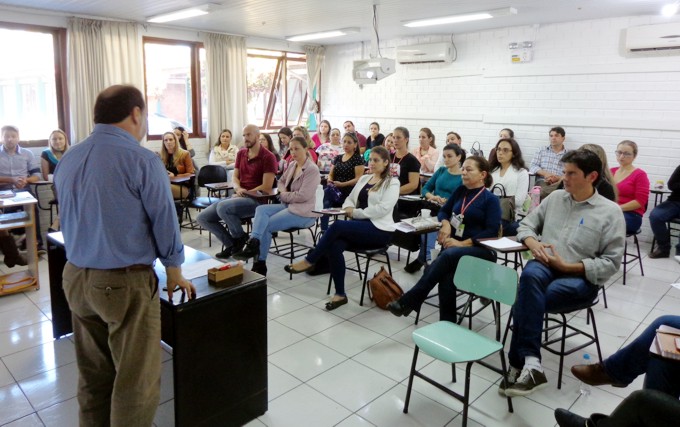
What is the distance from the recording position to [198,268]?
2404 mm

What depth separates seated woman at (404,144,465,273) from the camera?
454cm

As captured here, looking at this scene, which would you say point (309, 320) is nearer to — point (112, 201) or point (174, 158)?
point (112, 201)

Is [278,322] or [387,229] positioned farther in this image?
[387,229]

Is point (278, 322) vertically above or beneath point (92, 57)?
beneath

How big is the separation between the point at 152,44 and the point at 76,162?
21.0 ft

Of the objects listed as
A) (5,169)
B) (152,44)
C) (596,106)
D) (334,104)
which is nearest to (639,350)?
(596,106)

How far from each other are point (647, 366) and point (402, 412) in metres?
1.17

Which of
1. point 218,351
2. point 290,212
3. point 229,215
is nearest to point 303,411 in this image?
point 218,351

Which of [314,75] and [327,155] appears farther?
[314,75]

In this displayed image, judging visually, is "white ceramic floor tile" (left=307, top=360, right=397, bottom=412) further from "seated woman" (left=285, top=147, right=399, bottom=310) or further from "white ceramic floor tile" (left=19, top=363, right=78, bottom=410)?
"white ceramic floor tile" (left=19, top=363, right=78, bottom=410)

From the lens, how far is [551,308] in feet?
8.79

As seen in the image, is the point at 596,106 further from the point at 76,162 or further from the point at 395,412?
the point at 76,162

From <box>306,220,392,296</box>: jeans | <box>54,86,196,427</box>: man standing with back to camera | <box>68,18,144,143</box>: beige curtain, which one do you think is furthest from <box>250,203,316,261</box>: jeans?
<box>68,18,144,143</box>: beige curtain

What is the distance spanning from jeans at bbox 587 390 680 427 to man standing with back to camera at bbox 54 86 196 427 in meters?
1.78
